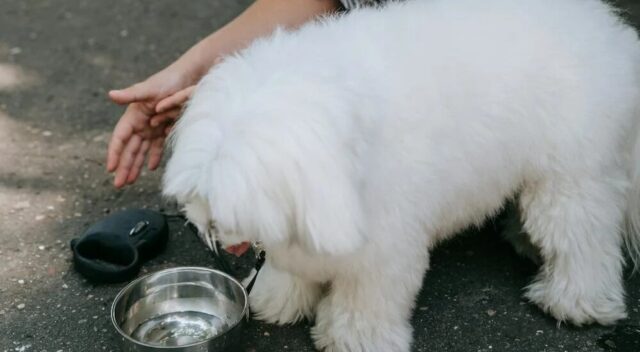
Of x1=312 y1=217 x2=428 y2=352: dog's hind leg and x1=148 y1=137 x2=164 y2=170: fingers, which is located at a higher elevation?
x1=148 y1=137 x2=164 y2=170: fingers

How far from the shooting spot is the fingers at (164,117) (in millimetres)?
2315

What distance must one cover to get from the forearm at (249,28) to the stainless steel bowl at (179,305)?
0.58m

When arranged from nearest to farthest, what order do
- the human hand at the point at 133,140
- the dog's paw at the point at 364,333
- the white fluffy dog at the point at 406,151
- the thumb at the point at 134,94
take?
the white fluffy dog at the point at 406,151 < the dog's paw at the point at 364,333 < the thumb at the point at 134,94 < the human hand at the point at 133,140

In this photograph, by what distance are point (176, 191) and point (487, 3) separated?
3.19 feet

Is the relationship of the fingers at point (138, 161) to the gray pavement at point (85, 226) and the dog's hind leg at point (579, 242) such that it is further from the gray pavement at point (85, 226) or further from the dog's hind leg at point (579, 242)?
the dog's hind leg at point (579, 242)

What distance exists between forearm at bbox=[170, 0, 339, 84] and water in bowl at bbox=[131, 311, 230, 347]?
68cm

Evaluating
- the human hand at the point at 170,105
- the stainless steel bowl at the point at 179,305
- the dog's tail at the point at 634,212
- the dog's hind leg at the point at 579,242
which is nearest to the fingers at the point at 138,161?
the human hand at the point at 170,105

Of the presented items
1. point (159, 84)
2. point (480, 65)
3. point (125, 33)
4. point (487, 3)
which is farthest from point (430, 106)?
point (125, 33)

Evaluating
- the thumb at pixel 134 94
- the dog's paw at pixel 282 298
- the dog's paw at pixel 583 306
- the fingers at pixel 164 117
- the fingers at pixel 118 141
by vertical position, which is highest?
the thumb at pixel 134 94

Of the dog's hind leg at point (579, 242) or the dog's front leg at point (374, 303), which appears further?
the dog's hind leg at point (579, 242)

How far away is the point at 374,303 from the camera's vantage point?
2.08m

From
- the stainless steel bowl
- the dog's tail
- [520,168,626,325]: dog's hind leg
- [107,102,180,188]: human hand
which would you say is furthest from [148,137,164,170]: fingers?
the dog's tail

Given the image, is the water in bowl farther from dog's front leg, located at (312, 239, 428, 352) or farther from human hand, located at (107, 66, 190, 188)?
human hand, located at (107, 66, 190, 188)

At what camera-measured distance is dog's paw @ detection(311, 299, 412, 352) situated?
213cm
